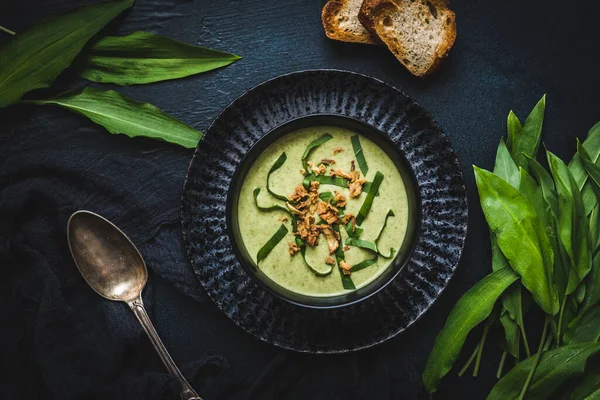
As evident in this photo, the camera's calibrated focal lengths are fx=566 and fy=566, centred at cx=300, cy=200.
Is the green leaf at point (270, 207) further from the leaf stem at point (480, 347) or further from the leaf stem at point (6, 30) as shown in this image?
the leaf stem at point (6, 30)

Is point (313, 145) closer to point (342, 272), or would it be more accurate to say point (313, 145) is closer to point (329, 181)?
point (329, 181)

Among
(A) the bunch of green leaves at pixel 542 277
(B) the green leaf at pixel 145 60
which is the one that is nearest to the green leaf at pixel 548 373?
(A) the bunch of green leaves at pixel 542 277

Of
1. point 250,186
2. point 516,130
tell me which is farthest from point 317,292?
point 516,130

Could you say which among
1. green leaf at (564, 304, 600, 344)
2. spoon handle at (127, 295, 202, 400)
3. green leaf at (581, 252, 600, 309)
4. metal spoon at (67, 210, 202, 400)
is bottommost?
spoon handle at (127, 295, 202, 400)

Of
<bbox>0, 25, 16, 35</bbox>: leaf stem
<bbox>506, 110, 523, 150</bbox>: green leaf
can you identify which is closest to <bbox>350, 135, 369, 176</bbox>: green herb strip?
<bbox>506, 110, 523, 150</bbox>: green leaf

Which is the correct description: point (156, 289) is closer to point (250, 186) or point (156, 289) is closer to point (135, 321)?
point (135, 321)

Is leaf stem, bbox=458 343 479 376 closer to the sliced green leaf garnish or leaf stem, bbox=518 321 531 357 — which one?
leaf stem, bbox=518 321 531 357
